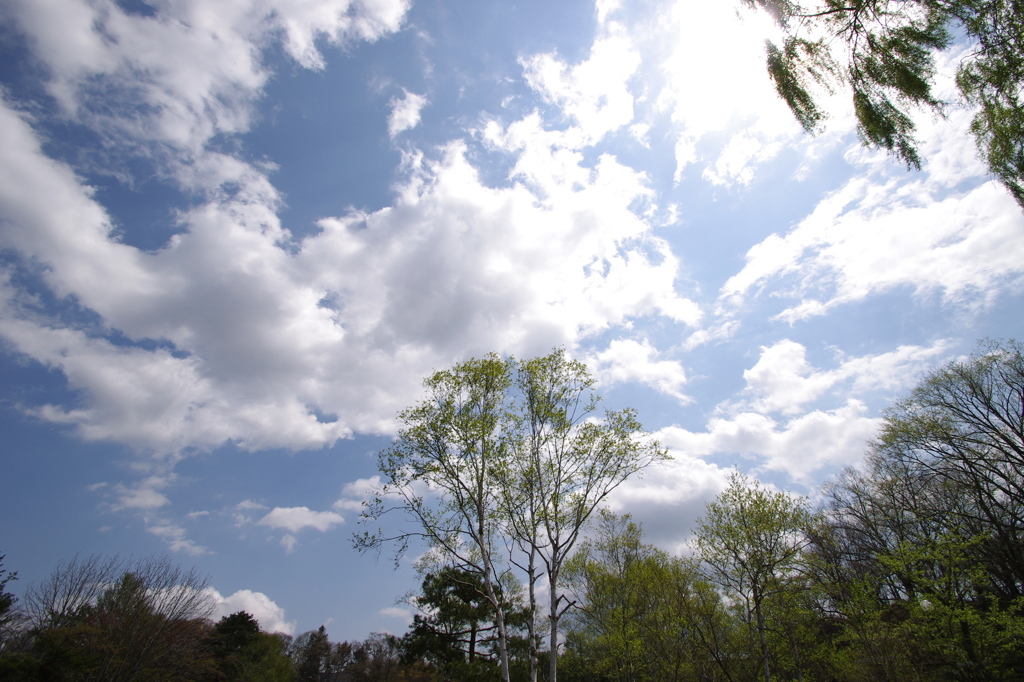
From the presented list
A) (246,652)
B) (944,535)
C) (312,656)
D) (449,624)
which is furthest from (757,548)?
(312,656)

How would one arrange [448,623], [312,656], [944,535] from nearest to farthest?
[944,535] < [448,623] < [312,656]

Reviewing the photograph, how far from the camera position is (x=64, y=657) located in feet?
50.2

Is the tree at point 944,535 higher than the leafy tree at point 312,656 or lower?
higher

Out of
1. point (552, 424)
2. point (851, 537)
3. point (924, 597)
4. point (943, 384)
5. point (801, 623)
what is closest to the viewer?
point (924, 597)

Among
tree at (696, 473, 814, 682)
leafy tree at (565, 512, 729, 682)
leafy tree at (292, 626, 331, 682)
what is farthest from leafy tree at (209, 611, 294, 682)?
tree at (696, 473, 814, 682)

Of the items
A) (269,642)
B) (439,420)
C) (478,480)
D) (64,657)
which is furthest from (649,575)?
(269,642)

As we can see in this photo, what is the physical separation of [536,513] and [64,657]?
1813 cm

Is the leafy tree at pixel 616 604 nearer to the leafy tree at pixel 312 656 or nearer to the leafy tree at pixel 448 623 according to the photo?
the leafy tree at pixel 448 623

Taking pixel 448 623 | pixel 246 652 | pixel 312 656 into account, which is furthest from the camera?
pixel 312 656

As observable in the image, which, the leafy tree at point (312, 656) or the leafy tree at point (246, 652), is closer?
the leafy tree at point (246, 652)

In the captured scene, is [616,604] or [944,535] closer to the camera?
[944,535]

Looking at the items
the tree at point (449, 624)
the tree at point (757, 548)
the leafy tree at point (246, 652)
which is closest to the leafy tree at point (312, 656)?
the leafy tree at point (246, 652)

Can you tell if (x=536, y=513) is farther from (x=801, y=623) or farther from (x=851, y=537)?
(x=851, y=537)

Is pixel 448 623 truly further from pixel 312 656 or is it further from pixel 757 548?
pixel 312 656
